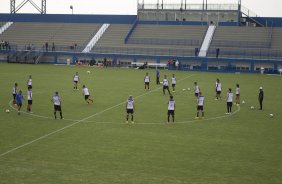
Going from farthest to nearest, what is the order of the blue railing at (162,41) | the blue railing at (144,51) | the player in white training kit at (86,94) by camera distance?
the blue railing at (162,41) < the blue railing at (144,51) < the player in white training kit at (86,94)

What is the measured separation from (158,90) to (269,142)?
20.4m

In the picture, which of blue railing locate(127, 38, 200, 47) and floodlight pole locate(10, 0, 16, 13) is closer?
blue railing locate(127, 38, 200, 47)

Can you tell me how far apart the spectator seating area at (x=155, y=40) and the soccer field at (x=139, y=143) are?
3663cm

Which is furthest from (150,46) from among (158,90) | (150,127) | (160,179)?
(160,179)

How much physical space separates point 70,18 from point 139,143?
2795 inches

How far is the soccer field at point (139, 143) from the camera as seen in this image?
15.4 m

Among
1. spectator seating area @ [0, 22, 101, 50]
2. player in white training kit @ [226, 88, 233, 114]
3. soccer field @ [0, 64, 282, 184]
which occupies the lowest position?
soccer field @ [0, 64, 282, 184]

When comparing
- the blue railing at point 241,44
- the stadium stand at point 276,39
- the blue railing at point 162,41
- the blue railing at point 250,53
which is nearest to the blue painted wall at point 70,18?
A: the blue railing at point 162,41

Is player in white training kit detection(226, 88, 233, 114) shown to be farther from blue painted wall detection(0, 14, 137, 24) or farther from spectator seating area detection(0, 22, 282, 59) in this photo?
blue painted wall detection(0, 14, 137, 24)

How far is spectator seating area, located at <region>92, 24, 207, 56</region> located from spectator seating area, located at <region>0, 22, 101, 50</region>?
14.1 feet

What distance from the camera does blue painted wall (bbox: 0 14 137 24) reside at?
8281 centimetres

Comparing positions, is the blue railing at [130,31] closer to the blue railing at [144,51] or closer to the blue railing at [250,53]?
the blue railing at [144,51]

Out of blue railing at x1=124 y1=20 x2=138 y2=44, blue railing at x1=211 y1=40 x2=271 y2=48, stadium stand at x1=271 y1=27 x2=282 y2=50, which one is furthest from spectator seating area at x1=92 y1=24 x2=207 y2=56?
stadium stand at x1=271 y1=27 x2=282 y2=50

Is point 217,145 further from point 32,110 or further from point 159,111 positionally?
point 32,110
